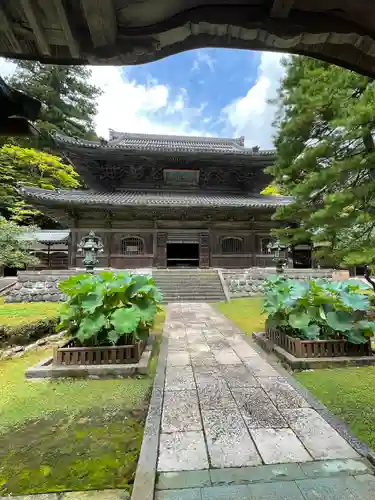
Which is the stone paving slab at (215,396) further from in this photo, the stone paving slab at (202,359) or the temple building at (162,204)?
the temple building at (162,204)

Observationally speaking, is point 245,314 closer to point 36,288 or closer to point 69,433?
point 69,433

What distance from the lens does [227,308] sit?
9.63 meters

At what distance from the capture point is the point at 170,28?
142 cm

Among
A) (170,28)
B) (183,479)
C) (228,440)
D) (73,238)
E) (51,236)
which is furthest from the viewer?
(51,236)

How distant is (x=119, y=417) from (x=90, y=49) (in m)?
3.06

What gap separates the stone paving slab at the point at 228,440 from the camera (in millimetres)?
2053

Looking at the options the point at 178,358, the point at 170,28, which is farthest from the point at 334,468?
the point at 170,28

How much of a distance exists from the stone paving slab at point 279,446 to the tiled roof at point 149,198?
12.5m

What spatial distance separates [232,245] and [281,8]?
14.6m

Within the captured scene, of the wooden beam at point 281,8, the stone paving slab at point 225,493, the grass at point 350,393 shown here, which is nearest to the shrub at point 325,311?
the grass at point 350,393

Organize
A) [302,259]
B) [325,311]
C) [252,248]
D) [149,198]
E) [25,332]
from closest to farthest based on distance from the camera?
[325,311] → [25,332] → [149,198] → [252,248] → [302,259]

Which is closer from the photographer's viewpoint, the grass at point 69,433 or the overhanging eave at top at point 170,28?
the overhanging eave at top at point 170,28

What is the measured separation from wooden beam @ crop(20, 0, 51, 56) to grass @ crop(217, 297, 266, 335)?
583 cm

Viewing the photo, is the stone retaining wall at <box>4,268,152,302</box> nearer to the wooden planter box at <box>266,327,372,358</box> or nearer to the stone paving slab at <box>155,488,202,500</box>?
the wooden planter box at <box>266,327,372,358</box>
